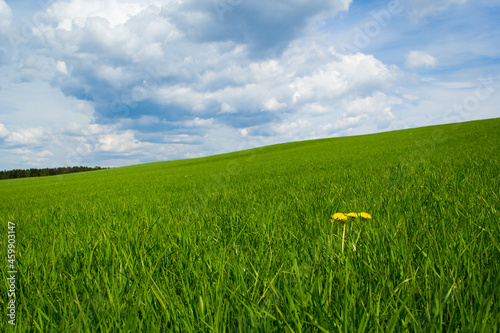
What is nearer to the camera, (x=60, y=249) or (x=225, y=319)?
(x=225, y=319)

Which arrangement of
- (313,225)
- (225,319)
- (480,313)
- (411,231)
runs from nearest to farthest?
(480,313) < (225,319) < (411,231) < (313,225)

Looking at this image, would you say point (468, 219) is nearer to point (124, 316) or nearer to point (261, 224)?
point (261, 224)

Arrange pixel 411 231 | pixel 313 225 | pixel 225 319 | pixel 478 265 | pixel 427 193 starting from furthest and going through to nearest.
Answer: pixel 427 193 < pixel 313 225 < pixel 411 231 < pixel 478 265 < pixel 225 319

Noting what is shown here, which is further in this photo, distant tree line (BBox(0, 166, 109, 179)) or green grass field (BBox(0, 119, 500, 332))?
distant tree line (BBox(0, 166, 109, 179))

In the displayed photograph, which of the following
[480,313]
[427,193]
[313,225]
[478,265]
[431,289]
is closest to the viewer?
[480,313]

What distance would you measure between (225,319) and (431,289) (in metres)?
0.80

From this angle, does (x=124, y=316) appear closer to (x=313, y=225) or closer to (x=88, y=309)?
(x=88, y=309)

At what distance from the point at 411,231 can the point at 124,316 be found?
1699 mm

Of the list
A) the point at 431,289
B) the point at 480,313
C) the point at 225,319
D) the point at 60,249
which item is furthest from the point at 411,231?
the point at 60,249

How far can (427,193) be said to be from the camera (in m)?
2.86

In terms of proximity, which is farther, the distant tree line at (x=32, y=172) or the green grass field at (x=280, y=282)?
the distant tree line at (x=32, y=172)

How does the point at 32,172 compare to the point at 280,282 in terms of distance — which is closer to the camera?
the point at 280,282

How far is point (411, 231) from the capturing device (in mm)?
1654

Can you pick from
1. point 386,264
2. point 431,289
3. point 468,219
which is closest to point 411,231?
point 468,219
